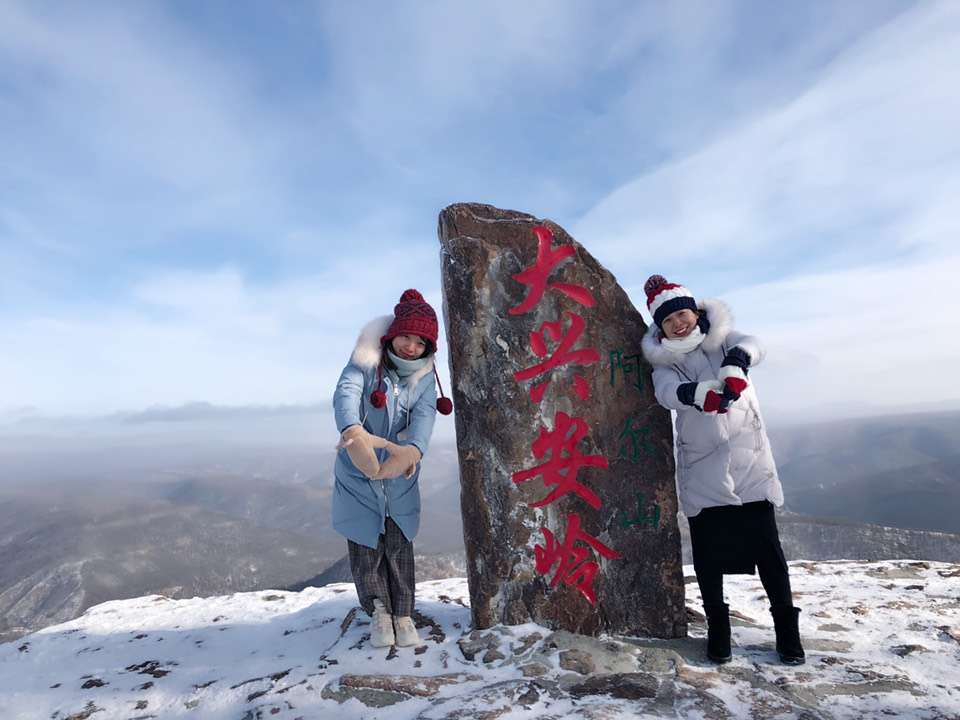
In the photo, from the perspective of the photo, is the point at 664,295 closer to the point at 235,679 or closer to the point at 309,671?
the point at 309,671

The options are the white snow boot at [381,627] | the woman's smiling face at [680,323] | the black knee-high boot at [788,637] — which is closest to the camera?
the black knee-high boot at [788,637]

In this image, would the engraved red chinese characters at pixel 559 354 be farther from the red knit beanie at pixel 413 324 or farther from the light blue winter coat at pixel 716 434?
the red knit beanie at pixel 413 324

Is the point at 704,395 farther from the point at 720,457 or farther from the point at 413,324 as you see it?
the point at 413,324

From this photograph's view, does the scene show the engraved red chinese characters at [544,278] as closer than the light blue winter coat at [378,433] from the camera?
No

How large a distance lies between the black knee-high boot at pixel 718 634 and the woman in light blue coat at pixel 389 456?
2.05 metres

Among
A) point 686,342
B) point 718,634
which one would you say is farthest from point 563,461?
point 718,634

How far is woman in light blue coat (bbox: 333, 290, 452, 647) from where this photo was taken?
3811 millimetres

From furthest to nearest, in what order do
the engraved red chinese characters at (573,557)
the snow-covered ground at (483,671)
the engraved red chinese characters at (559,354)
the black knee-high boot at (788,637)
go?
the engraved red chinese characters at (559,354)
the engraved red chinese characters at (573,557)
the black knee-high boot at (788,637)
the snow-covered ground at (483,671)

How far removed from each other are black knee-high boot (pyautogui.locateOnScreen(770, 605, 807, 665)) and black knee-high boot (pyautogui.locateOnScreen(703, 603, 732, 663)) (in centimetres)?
32

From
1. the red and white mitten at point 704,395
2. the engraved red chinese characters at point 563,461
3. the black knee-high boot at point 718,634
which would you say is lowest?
the black knee-high boot at point 718,634

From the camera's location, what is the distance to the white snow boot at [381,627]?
12.4 feet

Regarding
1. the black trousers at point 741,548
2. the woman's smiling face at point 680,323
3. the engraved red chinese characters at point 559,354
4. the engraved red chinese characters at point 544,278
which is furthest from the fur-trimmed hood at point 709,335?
the black trousers at point 741,548

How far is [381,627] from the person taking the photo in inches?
151

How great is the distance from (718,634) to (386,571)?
2388 millimetres
